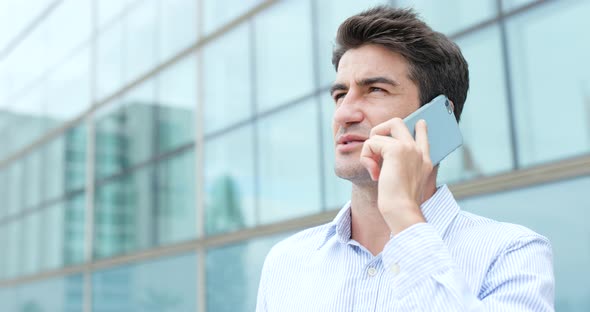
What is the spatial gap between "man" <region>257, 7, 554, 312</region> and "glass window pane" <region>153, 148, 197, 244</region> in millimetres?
7680

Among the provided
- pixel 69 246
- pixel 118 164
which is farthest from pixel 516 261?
pixel 69 246

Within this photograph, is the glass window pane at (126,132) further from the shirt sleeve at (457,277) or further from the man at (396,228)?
the shirt sleeve at (457,277)

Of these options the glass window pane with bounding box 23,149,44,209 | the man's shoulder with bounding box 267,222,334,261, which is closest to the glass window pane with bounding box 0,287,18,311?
the glass window pane with bounding box 23,149,44,209

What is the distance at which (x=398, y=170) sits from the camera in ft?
5.59

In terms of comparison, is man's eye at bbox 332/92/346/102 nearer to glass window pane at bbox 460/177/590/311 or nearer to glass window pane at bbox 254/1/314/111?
glass window pane at bbox 460/177/590/311

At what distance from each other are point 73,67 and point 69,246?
11.4 ft

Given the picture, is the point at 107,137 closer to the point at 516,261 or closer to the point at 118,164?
the point at 118,164

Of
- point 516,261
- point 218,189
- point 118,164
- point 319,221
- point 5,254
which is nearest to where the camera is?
point 516,261

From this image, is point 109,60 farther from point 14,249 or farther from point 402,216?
point 402,216

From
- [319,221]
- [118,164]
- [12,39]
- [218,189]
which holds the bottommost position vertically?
[319,221]

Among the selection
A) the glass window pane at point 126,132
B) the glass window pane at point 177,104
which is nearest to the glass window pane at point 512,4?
the glass window pane at point 177,104

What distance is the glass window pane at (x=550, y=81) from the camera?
5102 mm

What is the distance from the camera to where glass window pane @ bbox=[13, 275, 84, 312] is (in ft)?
43.0

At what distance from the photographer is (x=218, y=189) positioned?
9328 mm
